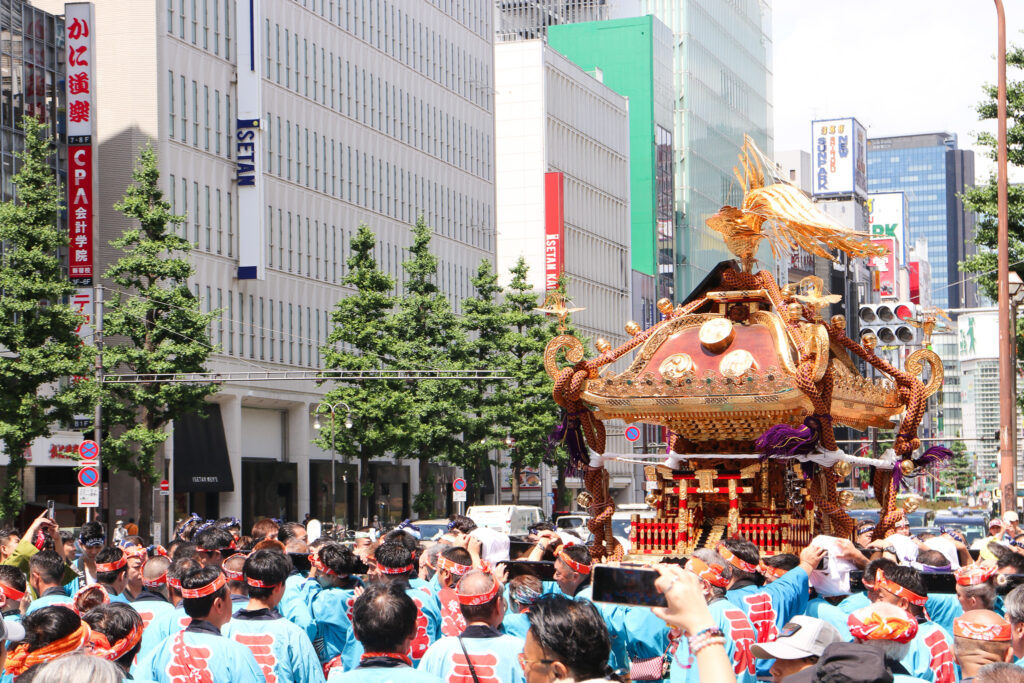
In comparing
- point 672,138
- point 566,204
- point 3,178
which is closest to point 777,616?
point 3,178

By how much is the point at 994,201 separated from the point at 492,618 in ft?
65.8

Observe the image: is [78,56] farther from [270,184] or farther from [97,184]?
[270,184]

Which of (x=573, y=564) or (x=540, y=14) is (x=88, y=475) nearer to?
(x=573, y=564)

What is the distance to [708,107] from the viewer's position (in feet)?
333

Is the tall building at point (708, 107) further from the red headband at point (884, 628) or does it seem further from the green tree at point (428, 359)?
the red headband at point (884, 628)

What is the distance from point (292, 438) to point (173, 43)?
1496cm

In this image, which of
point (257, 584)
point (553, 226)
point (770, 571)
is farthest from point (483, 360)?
point (257, 584)

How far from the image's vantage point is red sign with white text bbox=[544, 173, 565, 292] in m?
75.6

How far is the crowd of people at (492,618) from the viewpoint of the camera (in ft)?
17.8

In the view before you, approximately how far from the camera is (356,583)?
10125 millimetres

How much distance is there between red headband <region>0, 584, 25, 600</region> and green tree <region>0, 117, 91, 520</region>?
76.1 ft

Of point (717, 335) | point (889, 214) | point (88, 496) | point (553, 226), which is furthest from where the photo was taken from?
point (889, 214)

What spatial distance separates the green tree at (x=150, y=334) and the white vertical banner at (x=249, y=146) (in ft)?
37.9

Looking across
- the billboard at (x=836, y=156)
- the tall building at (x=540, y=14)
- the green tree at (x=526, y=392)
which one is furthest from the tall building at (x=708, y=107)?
the green tree at (x=526, y=392)
